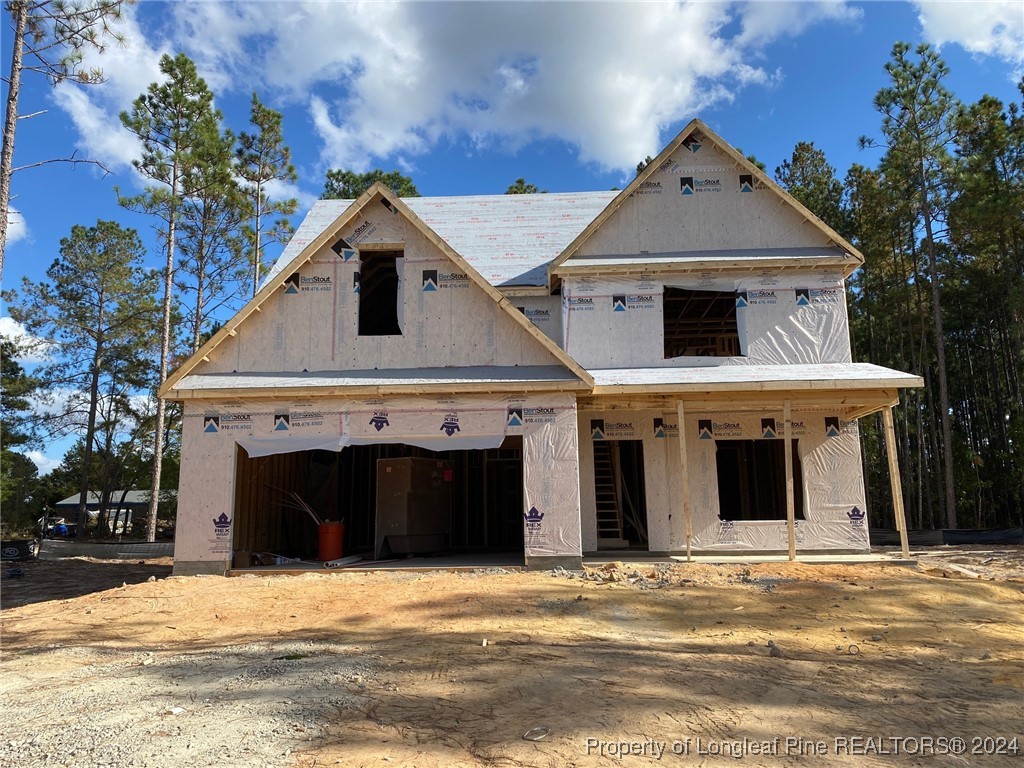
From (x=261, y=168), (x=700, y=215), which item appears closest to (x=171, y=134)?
(x=261, y=168)

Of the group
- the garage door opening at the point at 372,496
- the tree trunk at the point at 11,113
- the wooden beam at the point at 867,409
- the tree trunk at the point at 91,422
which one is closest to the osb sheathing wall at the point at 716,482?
the wooden beam at the point at 867,409

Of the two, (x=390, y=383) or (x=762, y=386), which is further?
(x=762, y=386)

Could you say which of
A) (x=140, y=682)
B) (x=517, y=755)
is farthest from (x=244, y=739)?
(x=140, y=682)

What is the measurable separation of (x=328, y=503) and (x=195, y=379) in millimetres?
5857

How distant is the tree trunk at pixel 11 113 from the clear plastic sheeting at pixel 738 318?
10333 millimetres

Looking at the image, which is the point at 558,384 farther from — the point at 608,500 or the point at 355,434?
the point at 608,500

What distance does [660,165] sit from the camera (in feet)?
48.5

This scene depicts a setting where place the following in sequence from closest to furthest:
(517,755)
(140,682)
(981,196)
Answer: (517,755), (140,682), (981,196)

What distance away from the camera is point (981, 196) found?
2028cm

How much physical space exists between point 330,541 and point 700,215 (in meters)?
10.7

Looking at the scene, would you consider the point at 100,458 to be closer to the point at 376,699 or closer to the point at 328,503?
the point at 328,503

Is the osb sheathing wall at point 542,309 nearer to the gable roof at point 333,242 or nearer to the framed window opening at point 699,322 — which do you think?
the framed window opening at point 699,322

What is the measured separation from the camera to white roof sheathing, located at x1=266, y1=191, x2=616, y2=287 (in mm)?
16016

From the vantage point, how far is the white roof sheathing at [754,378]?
1180 cm
